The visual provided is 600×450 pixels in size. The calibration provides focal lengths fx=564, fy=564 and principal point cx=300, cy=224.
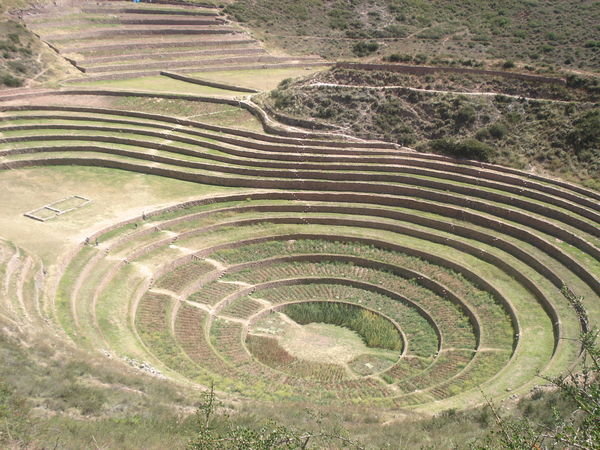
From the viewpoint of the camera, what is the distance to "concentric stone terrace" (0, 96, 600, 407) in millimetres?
19625

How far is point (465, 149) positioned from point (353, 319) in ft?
44.7

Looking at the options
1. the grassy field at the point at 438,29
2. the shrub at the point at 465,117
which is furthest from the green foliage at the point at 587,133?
the grassy field at the point at 438,29

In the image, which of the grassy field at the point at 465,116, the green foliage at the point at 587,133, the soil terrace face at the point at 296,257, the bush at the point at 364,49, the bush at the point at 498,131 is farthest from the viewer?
the bush at the point at 364,49

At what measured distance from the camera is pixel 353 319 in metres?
23.5

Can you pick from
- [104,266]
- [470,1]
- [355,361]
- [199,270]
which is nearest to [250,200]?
[199,270]

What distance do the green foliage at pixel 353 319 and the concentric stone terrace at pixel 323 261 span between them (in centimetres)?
36

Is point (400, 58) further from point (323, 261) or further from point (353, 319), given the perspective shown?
point (353, 319)

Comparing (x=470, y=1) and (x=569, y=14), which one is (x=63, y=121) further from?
(x=470, y=1)

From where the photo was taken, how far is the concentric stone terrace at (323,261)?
1962cm

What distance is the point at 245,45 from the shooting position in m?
57.9

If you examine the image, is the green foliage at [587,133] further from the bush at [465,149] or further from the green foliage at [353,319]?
the green foliage at [353,319]

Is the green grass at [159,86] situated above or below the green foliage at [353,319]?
above

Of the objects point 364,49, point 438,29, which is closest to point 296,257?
point 364,49

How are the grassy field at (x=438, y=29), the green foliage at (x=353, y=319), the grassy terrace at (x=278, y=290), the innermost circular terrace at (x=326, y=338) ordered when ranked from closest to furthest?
the grassy terrace at (x=278, y=290) < the innermost circular terrace at (x=326, y=338) < the green foliage at (x=353, y=319) < the grassy field at (x=438, y=29)
